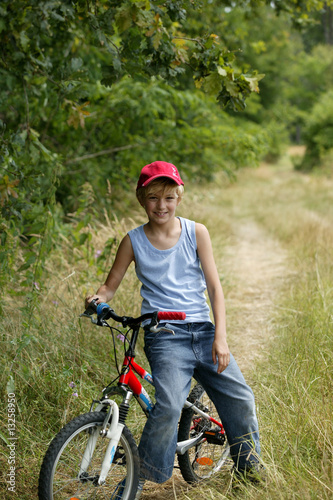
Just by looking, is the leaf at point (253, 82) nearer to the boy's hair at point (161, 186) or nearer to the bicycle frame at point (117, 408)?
the boy's hair at point (161, 186)

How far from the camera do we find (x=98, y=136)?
7016mm

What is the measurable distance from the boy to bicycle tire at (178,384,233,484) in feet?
0.71

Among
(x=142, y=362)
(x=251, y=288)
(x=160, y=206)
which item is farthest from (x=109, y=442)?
(x=251, y=288)

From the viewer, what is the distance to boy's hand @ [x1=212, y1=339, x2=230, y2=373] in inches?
92.3

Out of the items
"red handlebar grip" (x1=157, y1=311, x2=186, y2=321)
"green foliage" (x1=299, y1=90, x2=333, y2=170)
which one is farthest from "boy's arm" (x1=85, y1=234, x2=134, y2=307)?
"green foliage" (x1=299, y1=90, x2=333, y2=170)

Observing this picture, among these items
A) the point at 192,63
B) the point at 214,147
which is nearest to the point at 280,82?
the point at 214,147

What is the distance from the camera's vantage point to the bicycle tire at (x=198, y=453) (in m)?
A: 2.62

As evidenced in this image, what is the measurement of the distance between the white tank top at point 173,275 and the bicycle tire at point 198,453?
50 cm

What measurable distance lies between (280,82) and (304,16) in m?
20.6

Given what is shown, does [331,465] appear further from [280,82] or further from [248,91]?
[280,82]

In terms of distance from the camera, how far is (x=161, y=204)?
97.7 inches

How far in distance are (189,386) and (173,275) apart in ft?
1.72

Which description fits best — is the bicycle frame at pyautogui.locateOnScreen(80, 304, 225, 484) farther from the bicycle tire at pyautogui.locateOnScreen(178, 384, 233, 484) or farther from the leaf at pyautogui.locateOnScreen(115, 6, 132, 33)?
the leaf at pyautogui.locateOnScreen(115, 6, 132, 33)

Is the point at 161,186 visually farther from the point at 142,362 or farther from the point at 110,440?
the point at 142,362
